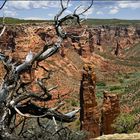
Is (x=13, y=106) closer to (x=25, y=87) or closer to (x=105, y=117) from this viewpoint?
(x=25, y=87)

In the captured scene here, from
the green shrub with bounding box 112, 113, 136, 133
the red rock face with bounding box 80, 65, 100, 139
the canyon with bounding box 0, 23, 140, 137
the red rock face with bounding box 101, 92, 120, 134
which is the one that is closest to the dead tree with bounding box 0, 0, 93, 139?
the canyon with bounding box 0, 23, 140, 137

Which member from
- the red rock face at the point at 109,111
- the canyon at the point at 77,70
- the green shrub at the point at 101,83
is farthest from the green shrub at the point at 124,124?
the green shrub at the point at 101,83

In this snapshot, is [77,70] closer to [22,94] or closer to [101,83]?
[101,83]

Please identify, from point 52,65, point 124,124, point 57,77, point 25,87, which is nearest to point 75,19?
point 25,87

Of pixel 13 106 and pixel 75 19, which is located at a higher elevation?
pixel 75 19

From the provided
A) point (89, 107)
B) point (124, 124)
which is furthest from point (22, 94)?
point (89, 107)

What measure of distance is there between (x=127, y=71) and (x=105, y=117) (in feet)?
368

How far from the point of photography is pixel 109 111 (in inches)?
2019

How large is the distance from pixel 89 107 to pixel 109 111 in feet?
11.4

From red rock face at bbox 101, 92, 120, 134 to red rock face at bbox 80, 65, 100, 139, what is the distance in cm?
160

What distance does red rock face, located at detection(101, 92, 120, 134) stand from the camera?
50.9 m

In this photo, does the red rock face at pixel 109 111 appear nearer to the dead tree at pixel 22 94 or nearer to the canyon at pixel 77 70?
the canyon at pixel 77 70

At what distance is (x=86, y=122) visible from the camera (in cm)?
5375

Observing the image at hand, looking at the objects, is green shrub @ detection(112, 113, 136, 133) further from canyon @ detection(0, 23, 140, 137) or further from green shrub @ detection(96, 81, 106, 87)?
green shrub @ detection(96, 81, 106, 87)
